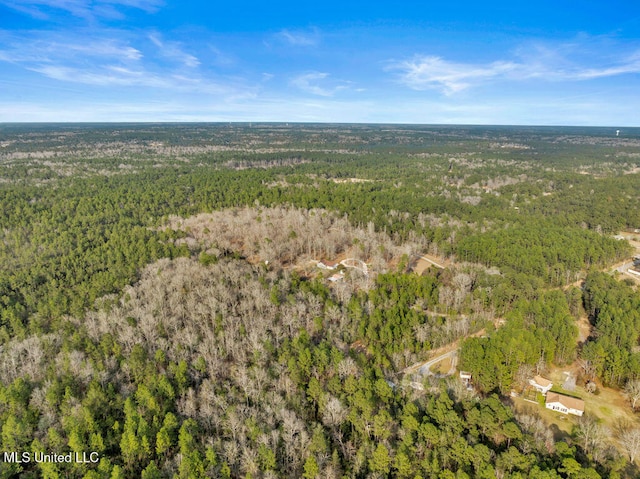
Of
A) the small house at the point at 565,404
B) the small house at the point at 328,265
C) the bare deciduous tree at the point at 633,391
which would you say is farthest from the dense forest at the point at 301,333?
the small house at the point at 565,404

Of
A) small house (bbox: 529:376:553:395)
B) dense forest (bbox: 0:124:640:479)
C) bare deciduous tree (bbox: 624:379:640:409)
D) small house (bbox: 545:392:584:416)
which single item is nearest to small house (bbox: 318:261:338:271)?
dense forest (bbox: 0:124:640:479)

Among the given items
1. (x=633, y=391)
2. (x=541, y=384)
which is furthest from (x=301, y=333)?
(x=633, y=391)

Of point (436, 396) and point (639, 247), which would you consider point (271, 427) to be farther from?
point (639, 247)

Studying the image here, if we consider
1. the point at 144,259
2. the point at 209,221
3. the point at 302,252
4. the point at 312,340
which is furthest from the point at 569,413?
the point at 209,221

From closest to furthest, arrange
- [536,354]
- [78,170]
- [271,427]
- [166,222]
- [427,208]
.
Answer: [271,427]
[536,354]
[166,222]
[427,208]
[78,170]

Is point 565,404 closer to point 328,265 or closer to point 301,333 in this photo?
point 301,333

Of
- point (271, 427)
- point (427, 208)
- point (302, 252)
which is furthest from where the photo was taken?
point (427, 208)
